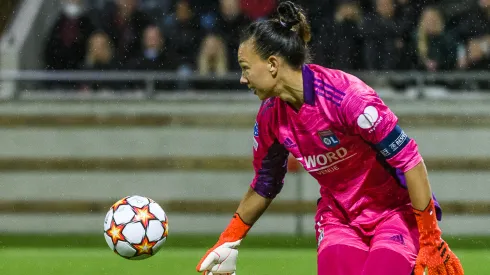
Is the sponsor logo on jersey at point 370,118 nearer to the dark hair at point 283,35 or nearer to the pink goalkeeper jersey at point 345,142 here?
the pink goalkeeper jersey at point 345,142

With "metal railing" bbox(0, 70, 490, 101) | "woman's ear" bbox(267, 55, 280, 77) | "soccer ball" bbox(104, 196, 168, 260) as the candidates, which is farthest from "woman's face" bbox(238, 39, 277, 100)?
"metal railing" bbox(0, 70, 490, 101)

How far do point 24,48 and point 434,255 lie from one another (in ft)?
27.0

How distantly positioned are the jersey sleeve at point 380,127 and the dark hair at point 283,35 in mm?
341

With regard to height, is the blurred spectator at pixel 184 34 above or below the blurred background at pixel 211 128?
above

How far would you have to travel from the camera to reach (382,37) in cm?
1087

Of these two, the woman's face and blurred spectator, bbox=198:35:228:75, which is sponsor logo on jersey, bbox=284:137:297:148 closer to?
the woman's face

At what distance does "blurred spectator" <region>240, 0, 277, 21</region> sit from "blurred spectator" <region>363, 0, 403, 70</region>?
113cm

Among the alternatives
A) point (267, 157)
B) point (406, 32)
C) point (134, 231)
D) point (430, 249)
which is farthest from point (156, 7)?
point (430, 249)

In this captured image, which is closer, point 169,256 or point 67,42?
point 169,256

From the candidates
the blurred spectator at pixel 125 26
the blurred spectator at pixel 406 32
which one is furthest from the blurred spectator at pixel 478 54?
the blurred spectator at pixel 125 26

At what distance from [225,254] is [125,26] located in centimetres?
723

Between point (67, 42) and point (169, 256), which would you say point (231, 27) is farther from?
point (169, 256)

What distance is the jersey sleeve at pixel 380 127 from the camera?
161 inches

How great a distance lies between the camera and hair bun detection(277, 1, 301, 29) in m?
4.34
